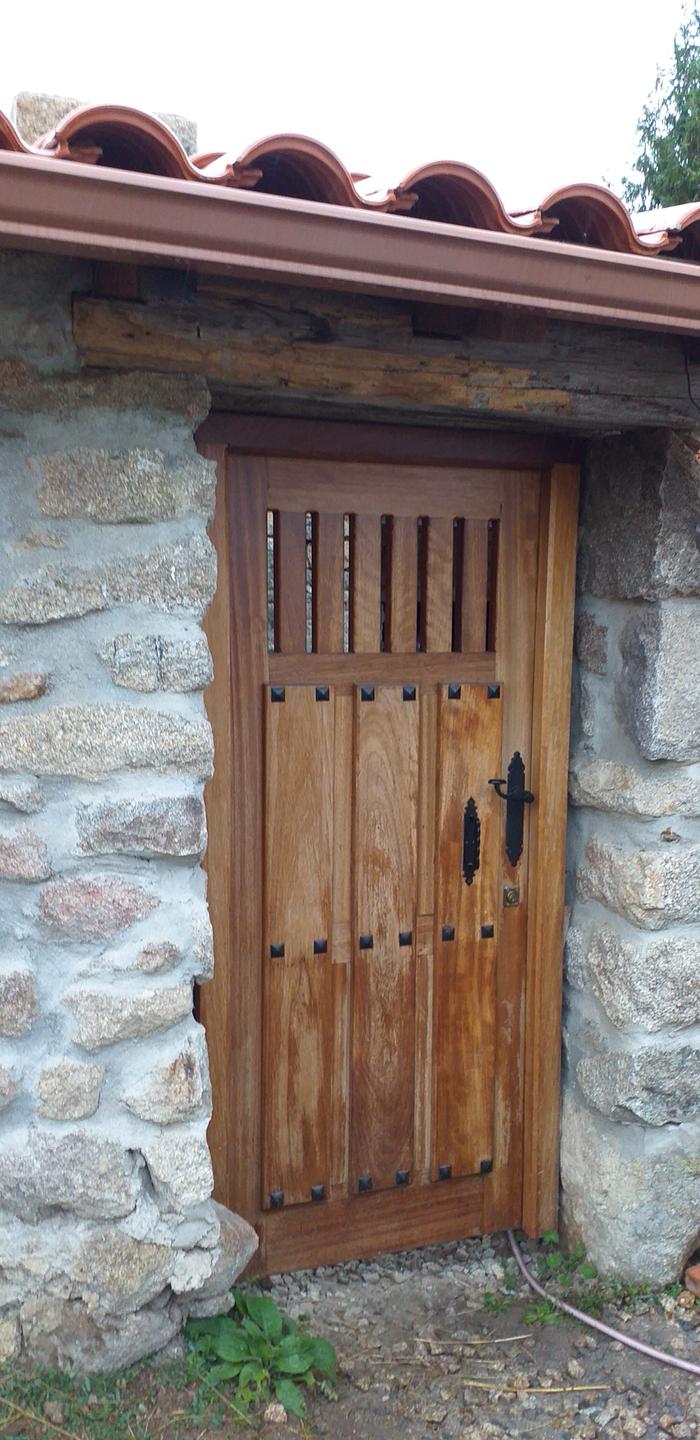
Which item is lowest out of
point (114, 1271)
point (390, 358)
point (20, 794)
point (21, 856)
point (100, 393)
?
point (114, 1271)

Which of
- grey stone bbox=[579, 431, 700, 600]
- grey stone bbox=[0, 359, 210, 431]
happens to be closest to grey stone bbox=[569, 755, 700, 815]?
grey stone bbox=[579, 431, 700, 600]

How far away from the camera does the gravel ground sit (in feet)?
7.97

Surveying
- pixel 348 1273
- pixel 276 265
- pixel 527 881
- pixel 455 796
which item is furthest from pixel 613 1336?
pixel 276 265

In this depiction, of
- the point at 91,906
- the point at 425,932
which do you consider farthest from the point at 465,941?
the point at 91,906

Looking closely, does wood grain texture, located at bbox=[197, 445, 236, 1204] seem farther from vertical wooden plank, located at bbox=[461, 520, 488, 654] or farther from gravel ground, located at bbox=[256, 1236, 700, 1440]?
vertical wooden plank, located at bbox=[461, 520, 488, 654]

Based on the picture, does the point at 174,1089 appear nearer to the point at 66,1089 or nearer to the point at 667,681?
the point at 66,1089

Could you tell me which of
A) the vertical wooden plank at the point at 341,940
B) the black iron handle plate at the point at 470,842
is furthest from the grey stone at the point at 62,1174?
the black iron handle plate at the point at 470,842

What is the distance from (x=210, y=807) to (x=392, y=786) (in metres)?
0.46

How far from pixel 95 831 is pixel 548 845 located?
50.1 inches

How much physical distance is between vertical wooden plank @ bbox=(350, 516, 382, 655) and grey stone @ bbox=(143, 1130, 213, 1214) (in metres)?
1.13

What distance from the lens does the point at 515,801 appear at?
9.59 ft

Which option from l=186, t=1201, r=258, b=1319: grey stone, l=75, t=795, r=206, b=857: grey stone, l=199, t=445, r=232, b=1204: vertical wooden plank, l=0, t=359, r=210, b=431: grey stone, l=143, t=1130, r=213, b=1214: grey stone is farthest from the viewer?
l=199, t=445, r=232, b=1204: vertical wooden plank

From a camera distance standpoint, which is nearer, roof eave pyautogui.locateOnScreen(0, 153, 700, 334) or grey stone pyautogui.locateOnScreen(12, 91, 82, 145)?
roof eave pyautogui.locateOnScreen(0, 153, 700, 334)

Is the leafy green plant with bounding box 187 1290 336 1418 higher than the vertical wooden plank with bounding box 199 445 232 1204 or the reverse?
the reverse
